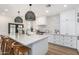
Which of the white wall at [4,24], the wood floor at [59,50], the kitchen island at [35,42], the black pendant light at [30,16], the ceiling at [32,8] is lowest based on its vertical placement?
→ the wood floor at [59,50]

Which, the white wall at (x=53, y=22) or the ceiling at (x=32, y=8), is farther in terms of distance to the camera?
the white wall at (x=53, y=22)

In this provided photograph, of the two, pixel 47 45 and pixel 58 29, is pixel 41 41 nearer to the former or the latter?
pixel 47 45

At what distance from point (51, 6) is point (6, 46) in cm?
119

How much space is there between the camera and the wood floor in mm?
1564

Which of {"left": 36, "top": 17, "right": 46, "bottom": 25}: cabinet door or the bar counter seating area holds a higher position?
{"left": 36, "top": 17, "right": 46, "bottom": 25}: cabinet door

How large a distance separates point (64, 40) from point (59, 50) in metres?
0.22

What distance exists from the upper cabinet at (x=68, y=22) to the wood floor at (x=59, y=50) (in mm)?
311

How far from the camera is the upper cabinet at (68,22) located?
1.56 m

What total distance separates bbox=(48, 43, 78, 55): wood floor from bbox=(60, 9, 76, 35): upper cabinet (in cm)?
31

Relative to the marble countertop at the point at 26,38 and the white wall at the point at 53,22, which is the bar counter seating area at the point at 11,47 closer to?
the marble countertop at the point at 26,38

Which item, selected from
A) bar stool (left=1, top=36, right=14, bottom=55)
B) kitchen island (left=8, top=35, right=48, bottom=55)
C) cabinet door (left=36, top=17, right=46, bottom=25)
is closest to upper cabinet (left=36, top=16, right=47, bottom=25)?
cabinet door (left=36, top=17, right=46, bottom=25)

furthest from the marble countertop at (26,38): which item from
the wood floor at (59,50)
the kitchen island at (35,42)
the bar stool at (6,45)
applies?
the wood floor at (59,50)

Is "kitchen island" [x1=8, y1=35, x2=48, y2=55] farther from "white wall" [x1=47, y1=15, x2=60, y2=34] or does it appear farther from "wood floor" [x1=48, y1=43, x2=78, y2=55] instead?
"white wall" [x1=47, y1=15, x2=60, y2=34]
